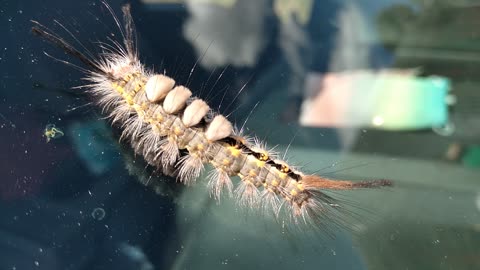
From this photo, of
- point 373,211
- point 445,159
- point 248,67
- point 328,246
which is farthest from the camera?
point 445,159

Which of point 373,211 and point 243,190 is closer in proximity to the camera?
point 243,190

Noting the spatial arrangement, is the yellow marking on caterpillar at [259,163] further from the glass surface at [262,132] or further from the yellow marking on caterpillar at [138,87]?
the yellow marking on caterpillar at [138,87]

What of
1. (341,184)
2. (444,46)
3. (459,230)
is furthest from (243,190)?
(444,46)

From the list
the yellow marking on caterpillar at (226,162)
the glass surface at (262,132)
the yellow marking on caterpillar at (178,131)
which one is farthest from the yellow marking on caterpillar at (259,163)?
the yellow marking on caterpillar at (178,131)

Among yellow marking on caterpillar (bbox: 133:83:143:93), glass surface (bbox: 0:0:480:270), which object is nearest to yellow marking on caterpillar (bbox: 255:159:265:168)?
glass surface (bbox: 0:0:480:270)

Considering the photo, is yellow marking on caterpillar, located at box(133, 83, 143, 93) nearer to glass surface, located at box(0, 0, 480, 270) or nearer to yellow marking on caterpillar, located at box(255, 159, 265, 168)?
glass surface, located at box(0, 0, 480, 270)

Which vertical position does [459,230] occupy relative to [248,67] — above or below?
below

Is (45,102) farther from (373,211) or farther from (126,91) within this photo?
(373,211)
